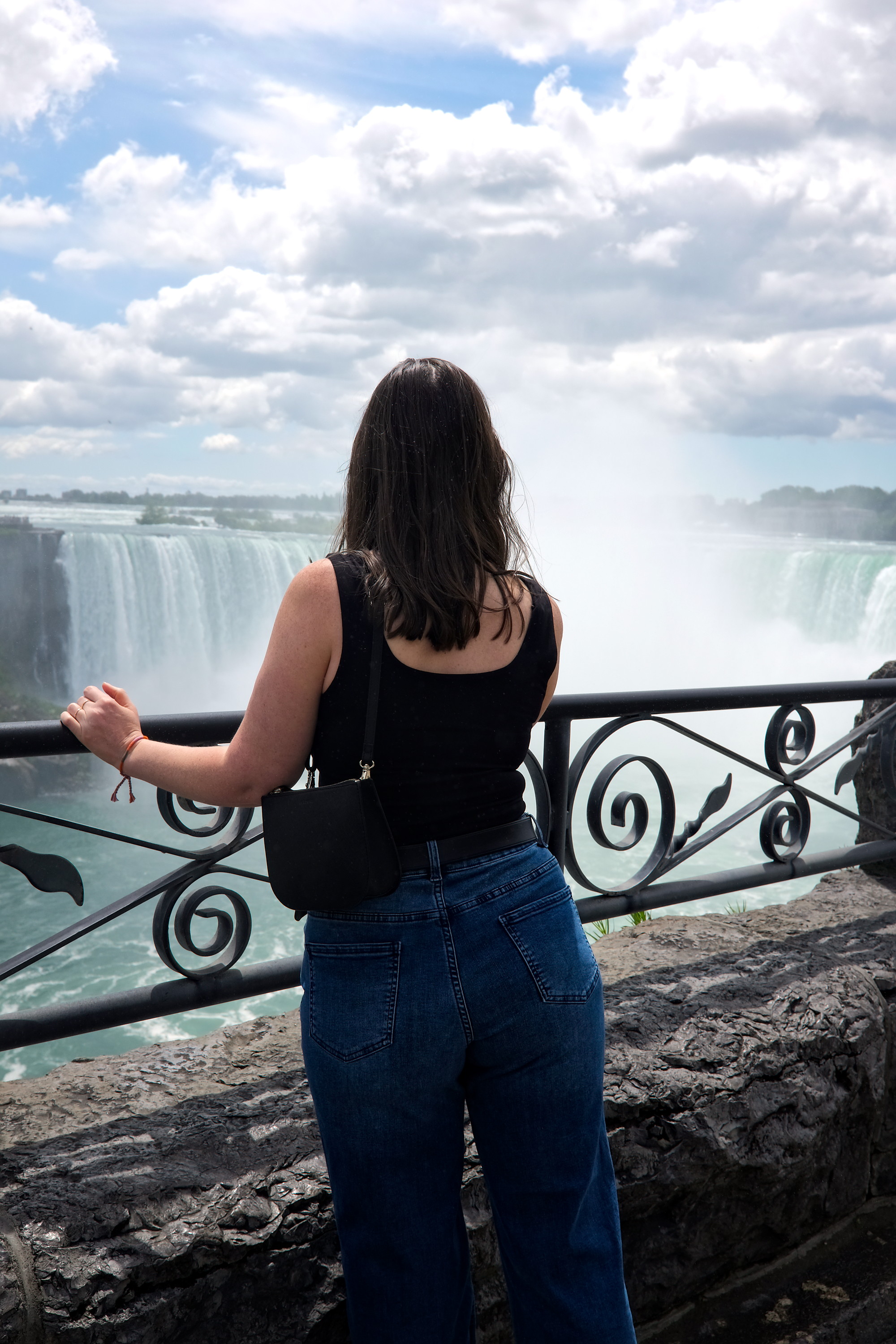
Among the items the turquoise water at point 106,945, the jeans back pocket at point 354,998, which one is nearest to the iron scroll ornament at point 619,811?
the jeans back pocket at point 354,998

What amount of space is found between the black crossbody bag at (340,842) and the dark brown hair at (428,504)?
0.21ft

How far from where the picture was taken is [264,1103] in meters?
1.66

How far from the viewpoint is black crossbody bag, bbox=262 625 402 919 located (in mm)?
1124

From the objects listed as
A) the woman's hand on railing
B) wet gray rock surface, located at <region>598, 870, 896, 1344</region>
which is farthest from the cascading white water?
the woman's hand on railing

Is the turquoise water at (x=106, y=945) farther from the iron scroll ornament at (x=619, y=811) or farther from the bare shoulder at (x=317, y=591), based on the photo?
the bare shoulder at (x=317, y=591)

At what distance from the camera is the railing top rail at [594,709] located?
1.41 metres

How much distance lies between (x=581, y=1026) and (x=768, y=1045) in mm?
874

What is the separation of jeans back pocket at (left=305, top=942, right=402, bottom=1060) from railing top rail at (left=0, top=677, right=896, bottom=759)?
1.45 ft

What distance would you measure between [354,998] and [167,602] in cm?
1884

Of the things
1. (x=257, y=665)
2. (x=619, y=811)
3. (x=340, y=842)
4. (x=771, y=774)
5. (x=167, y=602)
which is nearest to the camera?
(x=340, y=842)

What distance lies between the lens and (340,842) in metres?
1.13

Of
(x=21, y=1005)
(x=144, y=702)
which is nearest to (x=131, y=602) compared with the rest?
(x=144, y=702)

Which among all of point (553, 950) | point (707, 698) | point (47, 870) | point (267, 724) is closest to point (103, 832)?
point (47, 870)

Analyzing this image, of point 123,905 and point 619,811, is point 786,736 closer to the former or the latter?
point 619,811
